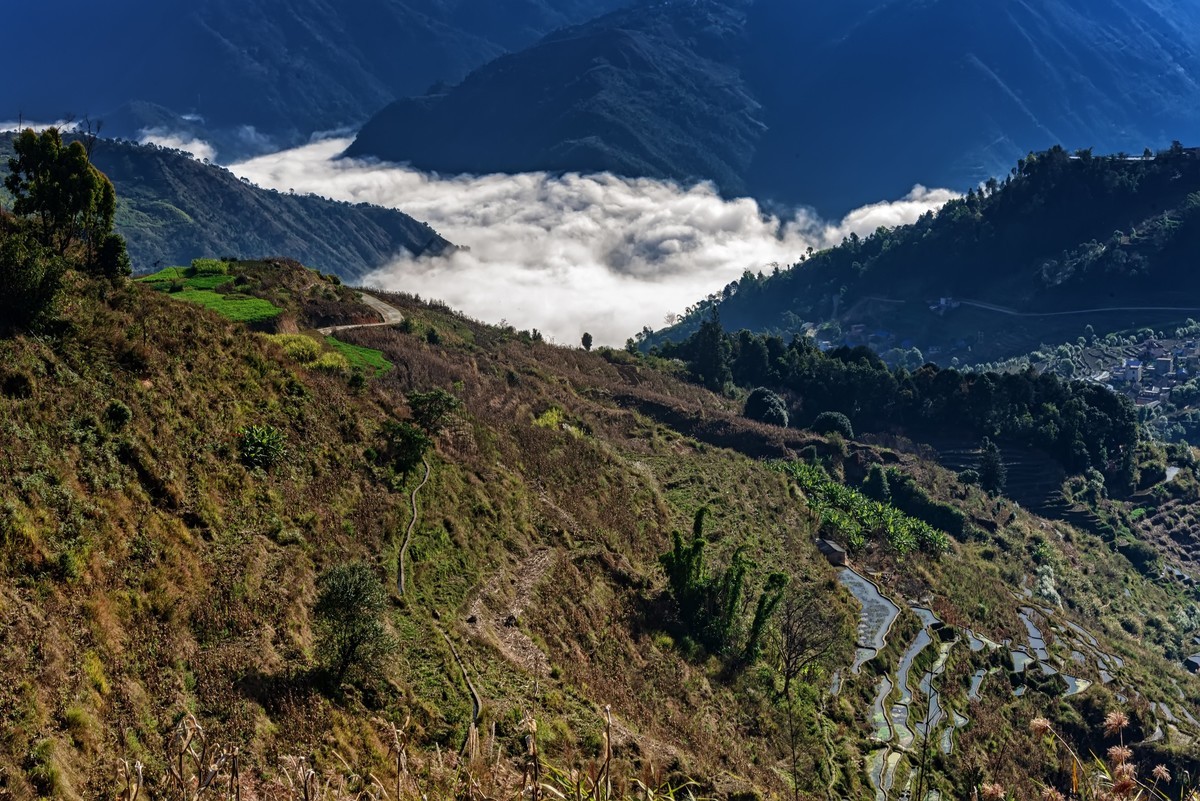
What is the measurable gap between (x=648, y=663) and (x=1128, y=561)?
6797 cm

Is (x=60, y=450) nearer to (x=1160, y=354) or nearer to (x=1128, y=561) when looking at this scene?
(x=1128, y=561)

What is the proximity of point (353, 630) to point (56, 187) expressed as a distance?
1508 cm

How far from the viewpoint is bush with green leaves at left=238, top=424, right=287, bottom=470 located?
1862cm

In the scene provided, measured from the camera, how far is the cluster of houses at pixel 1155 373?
445 feet

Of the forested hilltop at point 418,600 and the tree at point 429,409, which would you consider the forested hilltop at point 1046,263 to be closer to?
the forested hilltop at point 418,600

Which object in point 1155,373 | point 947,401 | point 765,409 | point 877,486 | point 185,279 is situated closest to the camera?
point 185,279

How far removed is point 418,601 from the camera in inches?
745

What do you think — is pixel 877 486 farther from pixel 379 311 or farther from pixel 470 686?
pixel 470 686

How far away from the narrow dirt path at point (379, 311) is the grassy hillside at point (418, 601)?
48.0 inches

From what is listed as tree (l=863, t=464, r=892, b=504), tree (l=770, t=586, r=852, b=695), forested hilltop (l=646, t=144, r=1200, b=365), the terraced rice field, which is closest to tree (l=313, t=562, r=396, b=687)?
tree (l=770, t=586, r=852, b=695)

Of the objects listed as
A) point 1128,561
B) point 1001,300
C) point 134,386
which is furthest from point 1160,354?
point 134,386

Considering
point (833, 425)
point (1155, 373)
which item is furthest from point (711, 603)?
point (1155, 373)

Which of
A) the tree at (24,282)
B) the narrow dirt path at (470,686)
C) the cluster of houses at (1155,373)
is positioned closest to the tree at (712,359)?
the narrow dirt path at (470,686)

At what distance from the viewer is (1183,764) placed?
1254 inches
